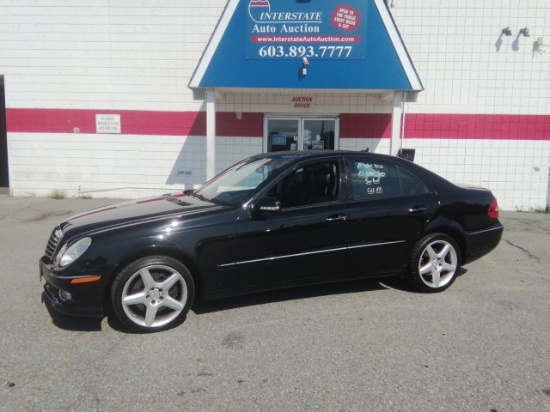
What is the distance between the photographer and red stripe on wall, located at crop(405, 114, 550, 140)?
36.5ft

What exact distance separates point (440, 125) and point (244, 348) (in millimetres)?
9486

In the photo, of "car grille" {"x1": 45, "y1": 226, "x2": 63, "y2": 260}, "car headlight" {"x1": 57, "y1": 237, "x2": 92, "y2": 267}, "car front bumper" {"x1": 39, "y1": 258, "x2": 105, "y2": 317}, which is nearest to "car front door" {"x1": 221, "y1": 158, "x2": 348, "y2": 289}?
"car front bumper" {"x1": 39, "y1": 258, "x2": 105, "y2": 317}

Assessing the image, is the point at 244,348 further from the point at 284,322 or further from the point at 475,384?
the point at 475,384

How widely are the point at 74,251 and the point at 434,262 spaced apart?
3539mm

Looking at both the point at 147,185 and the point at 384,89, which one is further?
the point at 147,185

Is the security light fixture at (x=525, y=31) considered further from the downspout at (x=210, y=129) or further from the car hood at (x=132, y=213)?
the car hood at (x=132, y=213)

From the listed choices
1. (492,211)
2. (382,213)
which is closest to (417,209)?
(382,213)

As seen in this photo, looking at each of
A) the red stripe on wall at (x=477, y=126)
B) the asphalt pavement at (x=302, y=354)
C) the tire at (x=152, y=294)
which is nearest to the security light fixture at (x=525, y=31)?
the red stripe on wall at (x=477, y=126)

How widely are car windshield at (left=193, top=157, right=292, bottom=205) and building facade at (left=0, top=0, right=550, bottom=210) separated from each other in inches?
239

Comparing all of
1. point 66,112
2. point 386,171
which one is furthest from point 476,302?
point 66,112

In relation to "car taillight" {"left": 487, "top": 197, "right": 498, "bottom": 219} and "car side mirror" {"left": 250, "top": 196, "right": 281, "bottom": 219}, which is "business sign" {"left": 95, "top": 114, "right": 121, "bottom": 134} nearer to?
"car side mirror" {"left": 250, "top": 196, "right": 281, "bottom": 219}

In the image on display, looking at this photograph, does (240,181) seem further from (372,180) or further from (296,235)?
(372,180)

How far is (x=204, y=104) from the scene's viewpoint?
11.3 metres

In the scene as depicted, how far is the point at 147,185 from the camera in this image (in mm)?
11742
